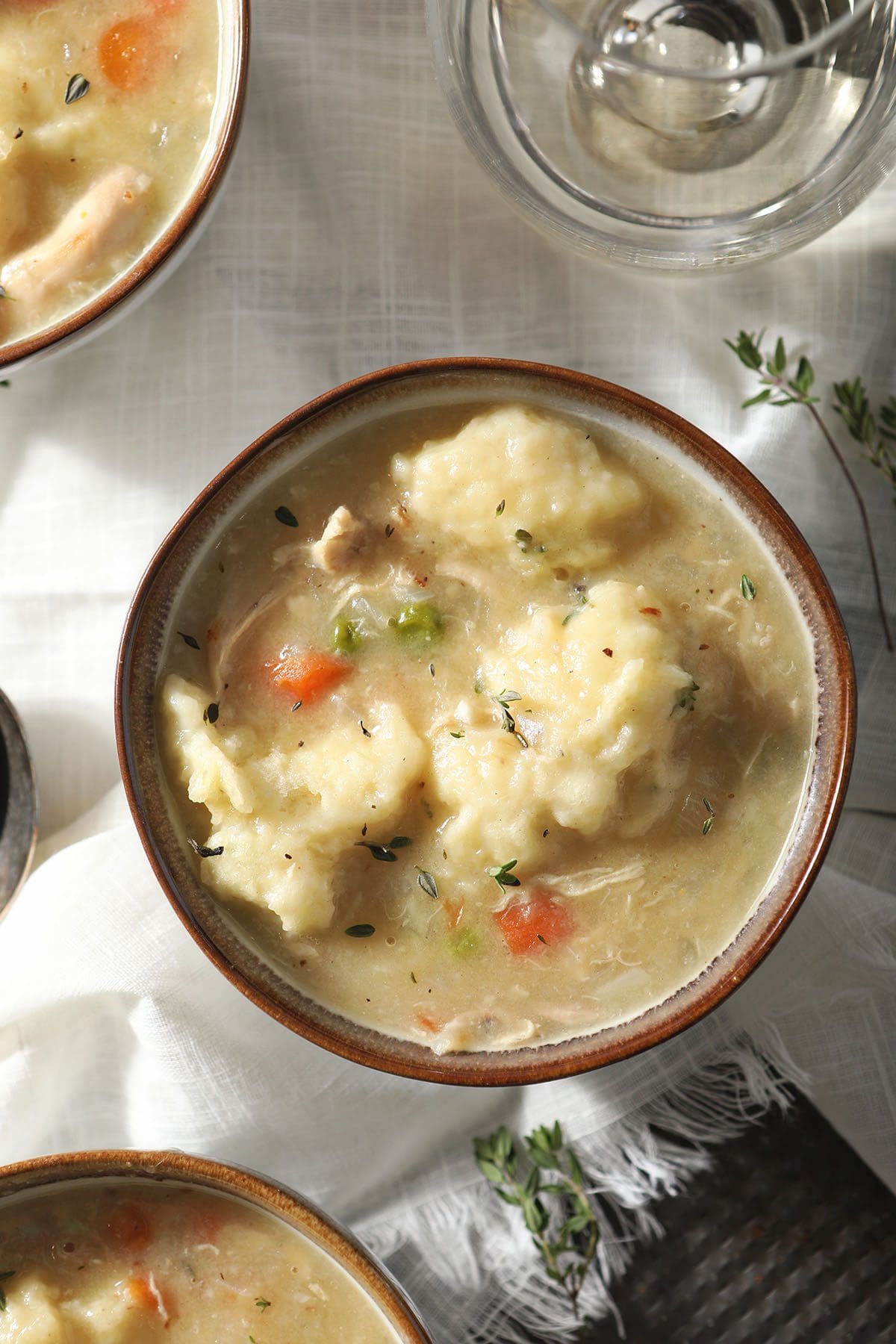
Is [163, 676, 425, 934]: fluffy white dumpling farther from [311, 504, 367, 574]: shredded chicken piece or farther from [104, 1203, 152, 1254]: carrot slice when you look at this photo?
[104, 1203, 152, 1254]: carrot slice

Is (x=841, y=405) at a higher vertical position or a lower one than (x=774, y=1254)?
higher

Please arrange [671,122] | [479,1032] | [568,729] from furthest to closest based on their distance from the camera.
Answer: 1. [671,122]
2. [479,1032]
3. [568,729]

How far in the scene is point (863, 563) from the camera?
A: 8.39 feet

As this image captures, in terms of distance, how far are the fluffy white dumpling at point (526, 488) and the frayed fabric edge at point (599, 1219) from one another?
3.67 feet

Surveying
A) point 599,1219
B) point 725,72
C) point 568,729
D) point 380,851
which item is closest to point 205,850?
point 380,851

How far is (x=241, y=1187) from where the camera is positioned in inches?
85.4

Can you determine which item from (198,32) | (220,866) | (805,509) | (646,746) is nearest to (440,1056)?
(220,866)

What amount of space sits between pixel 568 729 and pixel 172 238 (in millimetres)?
1069

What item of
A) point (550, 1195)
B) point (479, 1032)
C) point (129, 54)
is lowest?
point (550, 1195)

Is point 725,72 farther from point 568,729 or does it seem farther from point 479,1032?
point 479,1032

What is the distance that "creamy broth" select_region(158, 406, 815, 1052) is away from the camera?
2.10m

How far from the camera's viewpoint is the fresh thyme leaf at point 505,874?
6.75ft

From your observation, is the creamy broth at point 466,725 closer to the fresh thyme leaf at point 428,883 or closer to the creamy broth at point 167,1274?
the fresh thyme leaf at point 428,883

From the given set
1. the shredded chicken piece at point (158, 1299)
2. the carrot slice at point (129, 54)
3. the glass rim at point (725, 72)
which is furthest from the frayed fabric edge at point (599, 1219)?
the carrot slice at point (129, 54)
